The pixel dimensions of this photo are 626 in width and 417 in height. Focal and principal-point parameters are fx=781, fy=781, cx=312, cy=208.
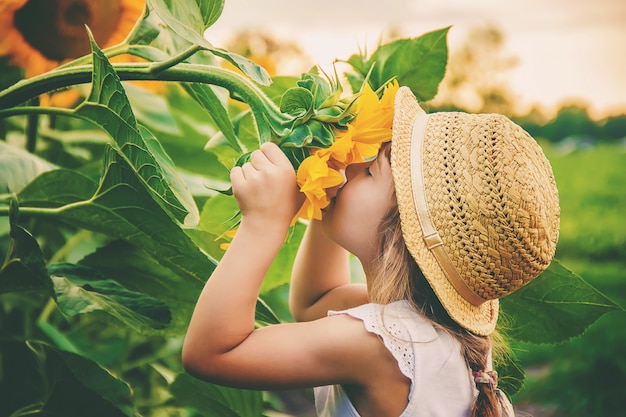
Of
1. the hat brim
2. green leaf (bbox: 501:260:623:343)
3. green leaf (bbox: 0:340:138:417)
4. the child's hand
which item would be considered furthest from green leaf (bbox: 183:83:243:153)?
green leaf (bbox: 501:260:623:343)

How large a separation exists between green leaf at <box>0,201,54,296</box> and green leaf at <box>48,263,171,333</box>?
0.02 m

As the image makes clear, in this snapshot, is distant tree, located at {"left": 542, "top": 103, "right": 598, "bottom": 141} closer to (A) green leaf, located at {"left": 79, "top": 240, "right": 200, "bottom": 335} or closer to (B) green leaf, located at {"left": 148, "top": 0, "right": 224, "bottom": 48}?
(A) green leaf, located at {"left": 79, "top": 240, "right": 200, "bottom": 335}

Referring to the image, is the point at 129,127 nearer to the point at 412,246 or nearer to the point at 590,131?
the point at 412,246

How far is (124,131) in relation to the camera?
74cm

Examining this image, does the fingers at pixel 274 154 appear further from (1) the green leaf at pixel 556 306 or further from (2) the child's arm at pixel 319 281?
(1) the green leaf at pixel 556 306

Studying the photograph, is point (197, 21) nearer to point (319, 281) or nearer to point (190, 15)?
point (190, 15)

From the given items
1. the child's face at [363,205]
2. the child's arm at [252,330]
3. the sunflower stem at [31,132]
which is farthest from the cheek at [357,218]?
the sunflower stem at [31,132]

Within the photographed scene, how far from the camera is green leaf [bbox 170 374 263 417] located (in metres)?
1.08

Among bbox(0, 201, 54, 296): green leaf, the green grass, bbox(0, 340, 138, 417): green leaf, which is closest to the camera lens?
bbox(0, 201, 54, 296): green leaf

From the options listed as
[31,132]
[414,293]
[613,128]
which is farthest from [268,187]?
[613,128]

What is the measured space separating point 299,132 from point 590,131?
72.5 ft

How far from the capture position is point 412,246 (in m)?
0.89

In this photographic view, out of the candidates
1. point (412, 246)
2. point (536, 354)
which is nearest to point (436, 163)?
point (412, 246)

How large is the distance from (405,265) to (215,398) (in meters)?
0.35
